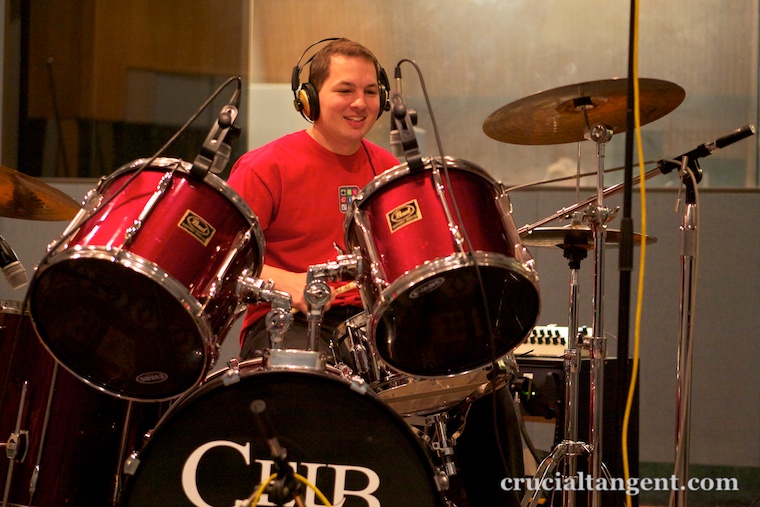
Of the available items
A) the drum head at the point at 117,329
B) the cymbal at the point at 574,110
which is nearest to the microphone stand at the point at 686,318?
the cymbal at the point at 574,110

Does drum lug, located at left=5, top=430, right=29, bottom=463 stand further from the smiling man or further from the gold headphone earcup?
the gold headphone earcup

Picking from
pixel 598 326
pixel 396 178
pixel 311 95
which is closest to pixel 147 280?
pixel 396 178

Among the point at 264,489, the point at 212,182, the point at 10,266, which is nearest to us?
the point at 264,489

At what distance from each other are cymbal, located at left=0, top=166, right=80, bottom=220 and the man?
19.8 inches

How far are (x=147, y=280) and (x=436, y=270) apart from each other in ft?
1.88

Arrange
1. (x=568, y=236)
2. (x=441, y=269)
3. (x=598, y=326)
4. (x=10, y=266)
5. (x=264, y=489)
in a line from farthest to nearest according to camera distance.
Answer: (x=568, y=236) < (x=598, y=326) < (x=10, y=266) < (x=441, y=269) < (x=264, y=489)

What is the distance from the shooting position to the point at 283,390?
169 centimetres

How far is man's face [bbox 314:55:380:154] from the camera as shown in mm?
2477

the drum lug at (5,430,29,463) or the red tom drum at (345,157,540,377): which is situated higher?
the red tom drum at (345,157,540,377)

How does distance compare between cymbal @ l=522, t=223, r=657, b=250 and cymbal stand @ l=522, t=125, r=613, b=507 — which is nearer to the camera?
cymbal stand @ l=522, t=125, r=613, b=507

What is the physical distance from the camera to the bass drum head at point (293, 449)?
1690 mm

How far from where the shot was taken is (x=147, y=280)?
5.32ft

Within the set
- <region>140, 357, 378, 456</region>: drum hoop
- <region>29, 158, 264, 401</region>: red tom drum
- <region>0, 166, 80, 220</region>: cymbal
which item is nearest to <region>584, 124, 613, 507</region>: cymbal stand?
<region>140, 357, 378, 456</region>: drum hoop

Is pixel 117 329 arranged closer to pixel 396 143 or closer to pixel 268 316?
pixel 268 316
